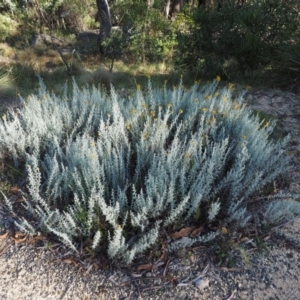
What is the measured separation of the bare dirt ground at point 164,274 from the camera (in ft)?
5.88

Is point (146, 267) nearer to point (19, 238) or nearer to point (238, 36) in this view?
point (19, 238)

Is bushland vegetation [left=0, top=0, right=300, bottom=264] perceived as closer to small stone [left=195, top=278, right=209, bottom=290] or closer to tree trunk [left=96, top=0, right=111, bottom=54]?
small stone [left=195, top=278, right=209, bottom=290]

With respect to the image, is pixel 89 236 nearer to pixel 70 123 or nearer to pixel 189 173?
pixel 189 173

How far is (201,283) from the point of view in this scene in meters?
1.82

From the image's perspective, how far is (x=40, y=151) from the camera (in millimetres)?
2801

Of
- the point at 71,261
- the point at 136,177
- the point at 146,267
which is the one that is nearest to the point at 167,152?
the point at 136,177

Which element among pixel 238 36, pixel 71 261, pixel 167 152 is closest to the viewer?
pixel 71 261

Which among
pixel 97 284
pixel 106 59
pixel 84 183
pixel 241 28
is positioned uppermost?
pixel 241 28

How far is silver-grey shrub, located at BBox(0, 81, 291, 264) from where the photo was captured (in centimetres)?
195

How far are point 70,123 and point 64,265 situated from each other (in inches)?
60.7

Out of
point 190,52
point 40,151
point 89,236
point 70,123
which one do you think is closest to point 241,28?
point 190,52

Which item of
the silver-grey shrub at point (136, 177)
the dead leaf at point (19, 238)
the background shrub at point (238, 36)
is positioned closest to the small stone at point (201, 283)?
the silver-grey shrub at point (136, 177)

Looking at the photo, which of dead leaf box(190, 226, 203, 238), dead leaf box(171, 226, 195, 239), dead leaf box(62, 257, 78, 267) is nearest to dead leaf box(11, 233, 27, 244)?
dead leaf box(62, 257, 78, 267)

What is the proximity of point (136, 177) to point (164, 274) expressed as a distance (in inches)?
28.5
